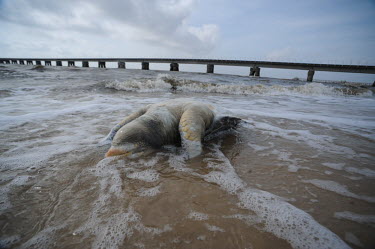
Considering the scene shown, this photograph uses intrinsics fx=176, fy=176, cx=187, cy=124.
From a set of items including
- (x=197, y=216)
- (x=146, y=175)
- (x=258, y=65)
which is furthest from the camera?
(x=258, y=65)

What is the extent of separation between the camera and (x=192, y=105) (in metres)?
3.21

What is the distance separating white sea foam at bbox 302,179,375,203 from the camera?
171 centimetres

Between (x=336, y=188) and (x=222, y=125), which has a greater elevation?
(x=222, y=125)

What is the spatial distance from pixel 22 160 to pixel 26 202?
98 cm

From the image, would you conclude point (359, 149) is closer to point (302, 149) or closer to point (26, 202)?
point (302, 149)

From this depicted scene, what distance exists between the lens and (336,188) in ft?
6.12

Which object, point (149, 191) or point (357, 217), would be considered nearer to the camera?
point (357, 217)

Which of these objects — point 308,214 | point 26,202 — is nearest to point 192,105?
point 308,214

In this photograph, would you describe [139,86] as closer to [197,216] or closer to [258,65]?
[197,216]

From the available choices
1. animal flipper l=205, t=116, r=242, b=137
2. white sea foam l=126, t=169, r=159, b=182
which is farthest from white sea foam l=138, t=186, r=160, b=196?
animal flipper l=205, t=116, r=242, b=137

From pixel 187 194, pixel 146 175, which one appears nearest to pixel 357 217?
pixel 187 194

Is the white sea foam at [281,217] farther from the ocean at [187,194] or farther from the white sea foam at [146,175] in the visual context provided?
the white sea foam at [146,175]

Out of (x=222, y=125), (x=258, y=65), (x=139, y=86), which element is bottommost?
(x=222, y=125)

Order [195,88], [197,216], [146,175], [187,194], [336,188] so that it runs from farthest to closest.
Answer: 1. [195,88]
2. [146,175]
3. [336,188]
4. [187,194]
5. [197,216]
